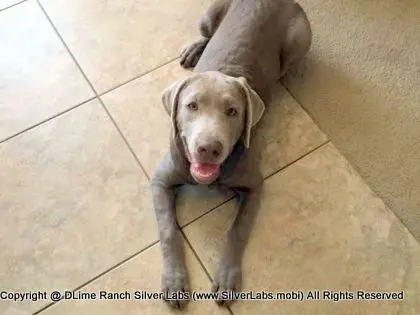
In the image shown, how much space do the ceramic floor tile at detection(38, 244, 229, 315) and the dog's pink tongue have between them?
306 millimetres

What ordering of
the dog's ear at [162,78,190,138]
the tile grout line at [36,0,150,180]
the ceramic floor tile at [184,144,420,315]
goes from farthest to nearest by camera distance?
the tile grout line at [36,0,150,180], the ceramic floor tile at [184,144,420,315], the dog's ear at [162,78,190,138]

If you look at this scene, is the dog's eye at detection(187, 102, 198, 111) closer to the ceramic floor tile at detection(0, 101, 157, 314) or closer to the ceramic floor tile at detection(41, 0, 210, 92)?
the ceramic floor tile at detection(0, 101, 157, 314)

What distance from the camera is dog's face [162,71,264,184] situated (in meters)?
1.68

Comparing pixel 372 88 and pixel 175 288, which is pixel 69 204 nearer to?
pixel 175 288

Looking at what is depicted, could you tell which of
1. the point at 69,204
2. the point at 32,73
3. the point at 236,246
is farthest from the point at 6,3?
the point at 236,246

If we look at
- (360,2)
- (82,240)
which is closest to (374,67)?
(360,2)

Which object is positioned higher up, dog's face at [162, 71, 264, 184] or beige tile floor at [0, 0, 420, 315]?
dog's face at [162, 71, 264, 184]

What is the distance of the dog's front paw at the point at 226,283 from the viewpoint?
1.84m

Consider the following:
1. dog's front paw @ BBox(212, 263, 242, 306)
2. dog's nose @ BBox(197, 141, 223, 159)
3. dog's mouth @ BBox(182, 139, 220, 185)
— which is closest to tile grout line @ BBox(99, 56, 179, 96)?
dog's mouth @ BBox(182, 139, 220, 185)

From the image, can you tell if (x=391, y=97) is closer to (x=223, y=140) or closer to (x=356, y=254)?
(x=356, y=254)

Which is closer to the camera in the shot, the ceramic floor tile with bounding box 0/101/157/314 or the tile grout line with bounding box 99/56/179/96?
the ceramic floor tile with bounding box 0/101/157/314

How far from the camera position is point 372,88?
90.5 inches

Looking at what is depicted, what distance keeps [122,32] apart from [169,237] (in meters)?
0.96

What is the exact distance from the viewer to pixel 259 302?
186 centimetres
